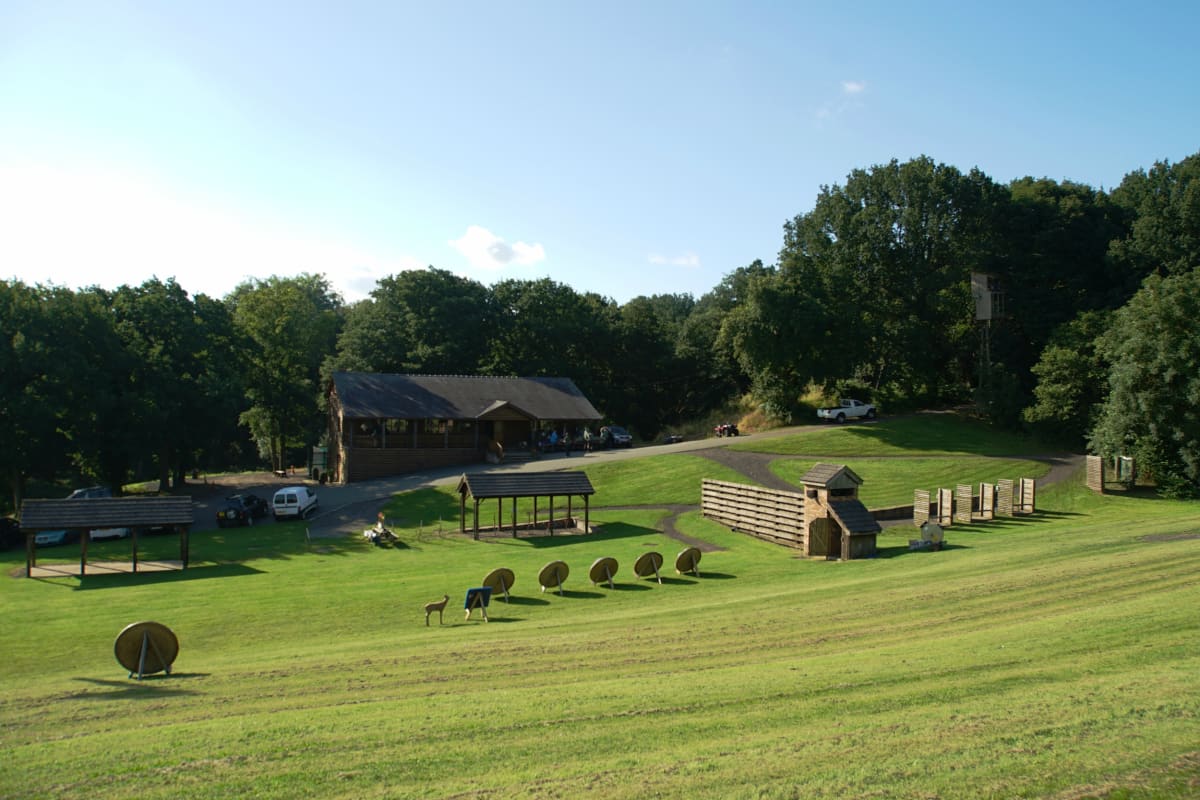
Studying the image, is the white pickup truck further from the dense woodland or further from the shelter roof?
the shelter roof

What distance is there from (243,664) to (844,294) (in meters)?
54.9

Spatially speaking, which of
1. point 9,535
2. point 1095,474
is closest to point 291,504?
point 9,535

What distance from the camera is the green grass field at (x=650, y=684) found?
7.68 metres

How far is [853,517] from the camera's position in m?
26.6

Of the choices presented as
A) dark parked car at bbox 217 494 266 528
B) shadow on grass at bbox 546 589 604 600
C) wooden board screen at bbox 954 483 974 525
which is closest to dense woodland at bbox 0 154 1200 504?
dark parked car at bbox 217 494 266 528

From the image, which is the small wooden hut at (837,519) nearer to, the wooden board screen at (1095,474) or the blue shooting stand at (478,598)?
the blue shooting stand at (478,598)

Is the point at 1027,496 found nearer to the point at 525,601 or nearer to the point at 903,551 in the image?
the point at 903,551

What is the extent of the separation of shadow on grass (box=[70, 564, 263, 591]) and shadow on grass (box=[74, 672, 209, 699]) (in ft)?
43.6

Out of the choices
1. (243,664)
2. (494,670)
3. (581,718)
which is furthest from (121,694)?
(581,718)

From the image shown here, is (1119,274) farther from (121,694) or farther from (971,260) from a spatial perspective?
(121,694)

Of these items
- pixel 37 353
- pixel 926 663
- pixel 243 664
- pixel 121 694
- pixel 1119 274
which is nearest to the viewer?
pixel 926 663

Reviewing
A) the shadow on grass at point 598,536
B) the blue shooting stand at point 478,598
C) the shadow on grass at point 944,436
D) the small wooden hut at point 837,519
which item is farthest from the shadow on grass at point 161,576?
the shadow on grass at point 944,436

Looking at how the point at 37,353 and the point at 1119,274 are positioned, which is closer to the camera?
the point at 37,353

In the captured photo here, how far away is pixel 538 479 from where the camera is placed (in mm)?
34938
